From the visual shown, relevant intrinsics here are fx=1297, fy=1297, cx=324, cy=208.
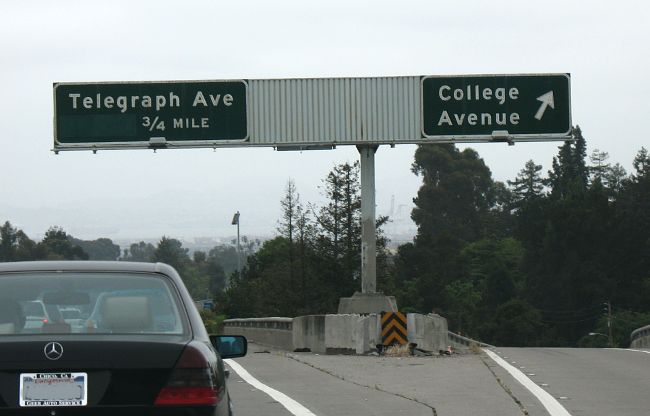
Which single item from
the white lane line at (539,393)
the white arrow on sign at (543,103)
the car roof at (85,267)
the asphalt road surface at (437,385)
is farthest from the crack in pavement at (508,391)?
the white arrow on sign at (543,103)

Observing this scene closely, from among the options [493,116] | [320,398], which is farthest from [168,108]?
[320,398]

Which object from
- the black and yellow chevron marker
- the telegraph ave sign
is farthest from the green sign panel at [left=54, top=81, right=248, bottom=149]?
the black and yellow chevron marker

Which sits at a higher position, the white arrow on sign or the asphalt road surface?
the white arrow on sign

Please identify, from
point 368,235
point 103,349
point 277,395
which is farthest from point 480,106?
point 103,349

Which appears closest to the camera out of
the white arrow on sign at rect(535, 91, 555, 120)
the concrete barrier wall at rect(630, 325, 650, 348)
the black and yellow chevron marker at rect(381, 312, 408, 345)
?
the black and yellow chevron marker at rect(381, 312, 408, 345)

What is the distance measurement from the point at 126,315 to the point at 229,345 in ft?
4.15

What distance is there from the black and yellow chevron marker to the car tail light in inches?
694

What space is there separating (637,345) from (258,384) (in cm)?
2538

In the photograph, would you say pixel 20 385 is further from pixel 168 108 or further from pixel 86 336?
pixel 168 108

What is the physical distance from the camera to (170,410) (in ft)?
20.7

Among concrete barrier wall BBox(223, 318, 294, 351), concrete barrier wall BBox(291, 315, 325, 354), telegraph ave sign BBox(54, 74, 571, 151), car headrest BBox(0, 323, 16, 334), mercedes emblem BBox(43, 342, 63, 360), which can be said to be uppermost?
telegraph ave sign BBox(54, 74, 571, 151)

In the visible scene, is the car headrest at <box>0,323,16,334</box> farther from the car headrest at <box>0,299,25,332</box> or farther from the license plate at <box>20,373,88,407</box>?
the license plate at <box>20,373,88,407</box>

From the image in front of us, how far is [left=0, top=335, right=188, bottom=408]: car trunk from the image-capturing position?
243 inches

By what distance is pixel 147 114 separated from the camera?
31.2m
